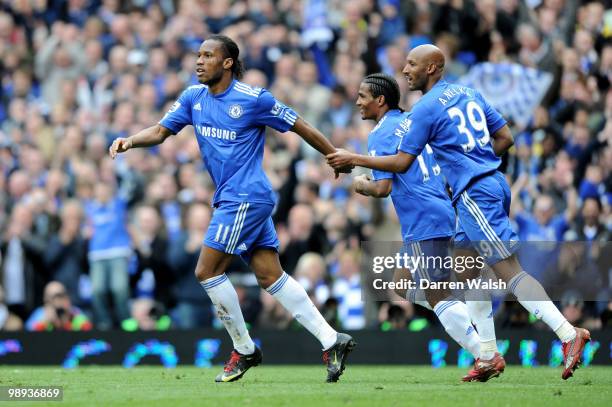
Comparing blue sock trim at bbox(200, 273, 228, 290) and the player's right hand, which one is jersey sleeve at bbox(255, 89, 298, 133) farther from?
blue sock trim at bbox(200, 273, 228, 290)

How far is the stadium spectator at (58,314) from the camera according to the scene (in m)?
15.3

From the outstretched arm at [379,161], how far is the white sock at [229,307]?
1.41 metres

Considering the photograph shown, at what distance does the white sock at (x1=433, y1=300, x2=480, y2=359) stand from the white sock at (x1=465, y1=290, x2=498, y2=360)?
0.08 m

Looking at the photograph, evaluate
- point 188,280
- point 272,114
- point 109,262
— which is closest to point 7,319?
point 109,262

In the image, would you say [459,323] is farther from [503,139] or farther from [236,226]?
[236,226]

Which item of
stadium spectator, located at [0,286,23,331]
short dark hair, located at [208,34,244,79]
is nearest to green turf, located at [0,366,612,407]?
short dark hair, located at [208,34,244,79]

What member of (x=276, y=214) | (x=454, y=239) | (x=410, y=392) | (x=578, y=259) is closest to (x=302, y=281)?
(x=276, y=214)

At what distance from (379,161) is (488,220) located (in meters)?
0.99

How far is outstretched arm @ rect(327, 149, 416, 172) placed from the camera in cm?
1002

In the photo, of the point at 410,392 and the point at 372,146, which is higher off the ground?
the point at 372,146

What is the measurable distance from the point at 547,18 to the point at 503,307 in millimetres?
5039

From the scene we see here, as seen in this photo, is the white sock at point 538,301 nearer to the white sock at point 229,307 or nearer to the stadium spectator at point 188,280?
the white sock at point 229,307

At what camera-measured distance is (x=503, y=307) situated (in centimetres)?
1443

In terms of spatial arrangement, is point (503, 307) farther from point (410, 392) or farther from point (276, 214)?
point (410, 392)
